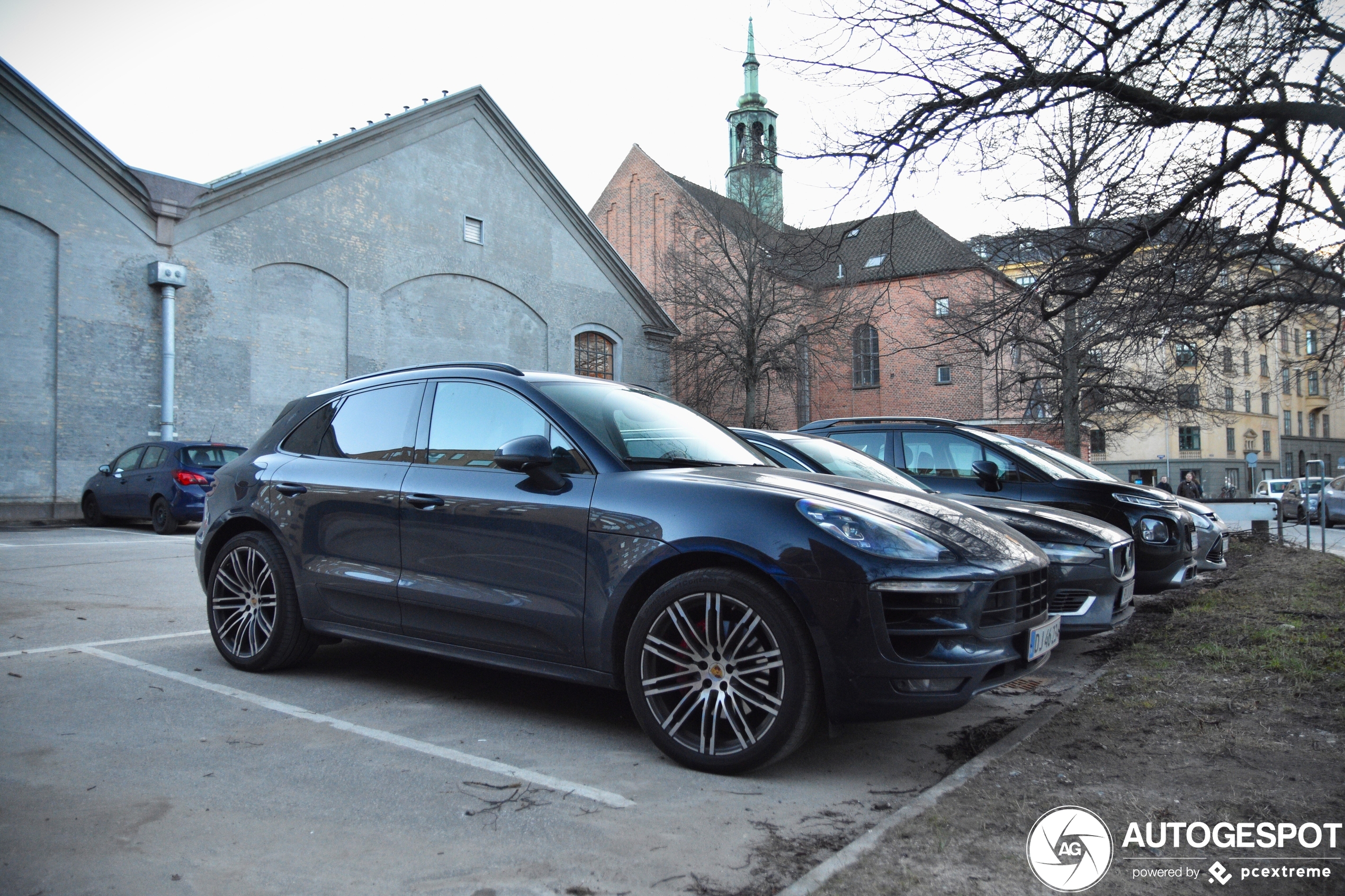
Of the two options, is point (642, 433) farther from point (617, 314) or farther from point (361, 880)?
point (617, 314)

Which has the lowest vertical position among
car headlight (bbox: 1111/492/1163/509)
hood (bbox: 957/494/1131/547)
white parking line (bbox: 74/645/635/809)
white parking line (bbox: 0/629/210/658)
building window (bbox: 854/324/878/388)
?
white parking line (bbox: 74/645/635/809)

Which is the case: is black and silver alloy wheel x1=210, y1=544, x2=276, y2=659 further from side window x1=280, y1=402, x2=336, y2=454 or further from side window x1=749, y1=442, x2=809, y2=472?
side window x1=749, y1=442, x2=809, y2=472

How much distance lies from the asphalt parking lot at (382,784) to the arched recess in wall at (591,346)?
24.4 m

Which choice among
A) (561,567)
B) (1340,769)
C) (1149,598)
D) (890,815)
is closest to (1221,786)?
(1340,769)

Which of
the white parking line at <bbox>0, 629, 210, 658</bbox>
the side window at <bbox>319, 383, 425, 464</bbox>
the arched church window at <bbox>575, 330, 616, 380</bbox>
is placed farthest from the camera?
the arched church window at <bbox>575, 330, 616, 380</bbox>

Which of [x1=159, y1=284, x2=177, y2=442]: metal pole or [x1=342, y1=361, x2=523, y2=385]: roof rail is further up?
[x1=159, y1=284, x2=177, y2=442]: metal pole

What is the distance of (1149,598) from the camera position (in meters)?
9.28

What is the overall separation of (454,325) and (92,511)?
1099 cm

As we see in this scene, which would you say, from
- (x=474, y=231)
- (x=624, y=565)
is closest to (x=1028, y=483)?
(x=624, y=565)

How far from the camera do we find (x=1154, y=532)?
787 centimetres

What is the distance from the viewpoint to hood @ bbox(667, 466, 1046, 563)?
12.5ft

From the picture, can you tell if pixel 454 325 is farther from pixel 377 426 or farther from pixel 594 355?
pixel 377 426

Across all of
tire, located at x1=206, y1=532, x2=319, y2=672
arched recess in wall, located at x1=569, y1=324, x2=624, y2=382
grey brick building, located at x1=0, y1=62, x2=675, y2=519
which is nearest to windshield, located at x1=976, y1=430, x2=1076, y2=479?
tire, located at x1=206, y1=532, x2=319, y2=672

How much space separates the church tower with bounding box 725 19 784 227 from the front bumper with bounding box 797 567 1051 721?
3895 mm
